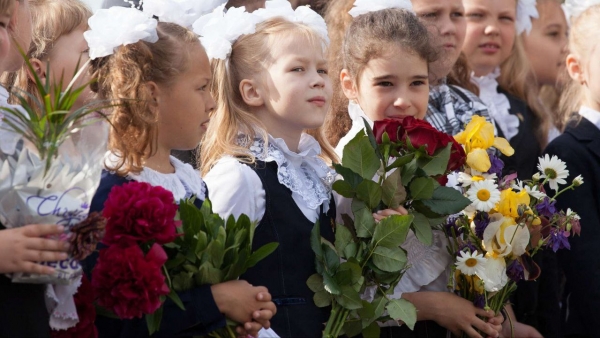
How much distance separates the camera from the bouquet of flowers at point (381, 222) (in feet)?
11.8

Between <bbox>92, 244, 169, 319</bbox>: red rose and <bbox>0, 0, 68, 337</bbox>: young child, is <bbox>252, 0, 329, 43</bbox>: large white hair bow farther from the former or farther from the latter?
<bbox>92, 244, 169, 319</bbox>: red rose

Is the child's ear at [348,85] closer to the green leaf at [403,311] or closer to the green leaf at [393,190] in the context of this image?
the green leaf at [393,190]

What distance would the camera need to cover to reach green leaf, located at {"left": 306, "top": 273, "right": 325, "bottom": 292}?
142 inches

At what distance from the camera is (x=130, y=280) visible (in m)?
2.87

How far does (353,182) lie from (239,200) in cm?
44

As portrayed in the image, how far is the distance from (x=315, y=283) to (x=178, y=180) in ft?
2.14

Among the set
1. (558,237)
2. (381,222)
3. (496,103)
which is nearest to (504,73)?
(496,103)

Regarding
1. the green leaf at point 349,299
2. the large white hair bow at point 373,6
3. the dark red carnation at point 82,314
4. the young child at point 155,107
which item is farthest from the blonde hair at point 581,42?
the dark red carnation at point 82,314

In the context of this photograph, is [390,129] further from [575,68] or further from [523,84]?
[523,84]

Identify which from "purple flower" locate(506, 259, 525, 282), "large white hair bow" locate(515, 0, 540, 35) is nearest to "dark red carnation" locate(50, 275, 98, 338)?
"purple flower" locate(506, 259, 525, 282)

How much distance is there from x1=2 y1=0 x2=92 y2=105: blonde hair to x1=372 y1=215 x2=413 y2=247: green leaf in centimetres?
161

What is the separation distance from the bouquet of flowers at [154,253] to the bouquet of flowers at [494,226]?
1.07 meters

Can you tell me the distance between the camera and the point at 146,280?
2.87 meters

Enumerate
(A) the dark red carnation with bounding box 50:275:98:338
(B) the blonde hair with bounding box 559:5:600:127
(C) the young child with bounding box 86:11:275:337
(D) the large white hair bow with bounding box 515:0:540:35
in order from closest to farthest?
(A) the dark red carnation with bounding box 50:275:98:338, (C) the young child with bounding box 86:11:275:337, (B) the blonde hair with bounding box 559:5:600:127, (D) the large white hair bow with bounding box 515:0:540:35
